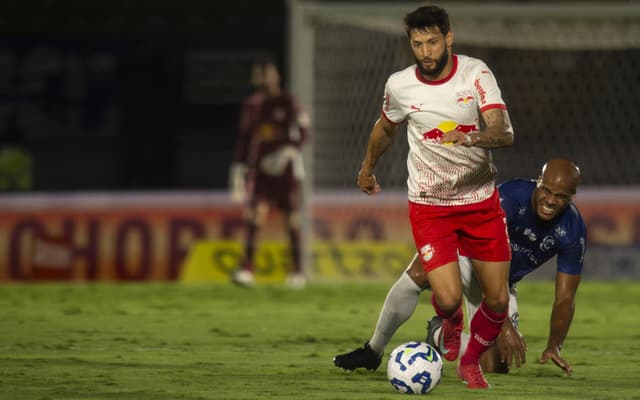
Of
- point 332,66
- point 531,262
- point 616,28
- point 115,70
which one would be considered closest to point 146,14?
point 115,70

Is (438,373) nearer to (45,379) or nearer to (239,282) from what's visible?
(45,379)

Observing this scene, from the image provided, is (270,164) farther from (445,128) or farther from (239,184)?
(445,128)

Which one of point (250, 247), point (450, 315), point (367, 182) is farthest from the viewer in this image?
point (250, 247)

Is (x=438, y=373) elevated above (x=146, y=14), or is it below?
below

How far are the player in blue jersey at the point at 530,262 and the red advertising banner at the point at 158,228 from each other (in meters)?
5.54

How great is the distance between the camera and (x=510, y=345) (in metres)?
7.09

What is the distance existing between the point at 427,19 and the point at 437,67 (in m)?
0.21

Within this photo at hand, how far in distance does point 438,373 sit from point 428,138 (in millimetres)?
1021

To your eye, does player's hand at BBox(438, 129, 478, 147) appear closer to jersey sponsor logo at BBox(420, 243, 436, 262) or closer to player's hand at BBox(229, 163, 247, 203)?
jersey sponsor logo at BBox(420, 243, 436, 262)

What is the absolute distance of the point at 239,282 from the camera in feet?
41.9

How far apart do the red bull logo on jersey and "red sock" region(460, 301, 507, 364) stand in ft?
2.54

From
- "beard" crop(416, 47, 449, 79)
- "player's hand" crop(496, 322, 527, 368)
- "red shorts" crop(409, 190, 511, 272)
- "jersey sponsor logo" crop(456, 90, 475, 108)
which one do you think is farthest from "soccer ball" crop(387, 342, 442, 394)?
"beard" crop(416, 47, 449, 79)

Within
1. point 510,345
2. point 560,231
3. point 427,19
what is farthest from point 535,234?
point 427,19

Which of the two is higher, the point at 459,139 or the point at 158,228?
the point at 459,139
